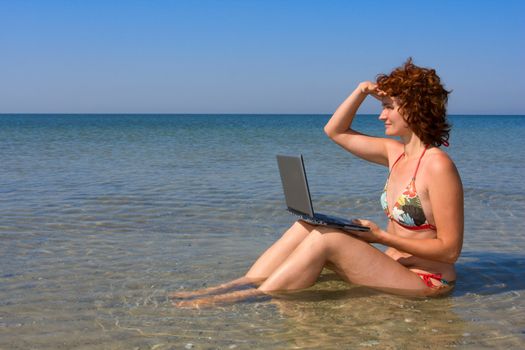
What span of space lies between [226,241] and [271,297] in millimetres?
2227

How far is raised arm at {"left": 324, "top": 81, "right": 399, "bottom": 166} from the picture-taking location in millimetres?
4711

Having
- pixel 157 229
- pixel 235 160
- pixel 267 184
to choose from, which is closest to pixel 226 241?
pixel 157 229

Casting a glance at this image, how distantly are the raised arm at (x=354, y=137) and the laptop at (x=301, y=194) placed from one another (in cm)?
84

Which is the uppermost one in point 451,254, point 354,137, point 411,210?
point 354,137

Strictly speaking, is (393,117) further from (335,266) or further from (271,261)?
(271,261)

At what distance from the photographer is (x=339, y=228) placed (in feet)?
13.6

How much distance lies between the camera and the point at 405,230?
14.1 ft

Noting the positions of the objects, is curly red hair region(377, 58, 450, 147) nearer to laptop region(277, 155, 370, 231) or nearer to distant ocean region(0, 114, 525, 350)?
laptop region(277, 155, 370, 231)

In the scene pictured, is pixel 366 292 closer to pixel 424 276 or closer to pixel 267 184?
pixel 424 276

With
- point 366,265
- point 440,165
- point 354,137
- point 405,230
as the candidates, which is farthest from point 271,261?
point 440,165

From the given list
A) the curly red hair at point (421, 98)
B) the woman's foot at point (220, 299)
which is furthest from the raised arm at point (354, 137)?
the woman's foot at point (220, 299)

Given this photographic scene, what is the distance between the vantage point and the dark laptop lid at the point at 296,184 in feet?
12.7

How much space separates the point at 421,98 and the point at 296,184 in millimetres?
991

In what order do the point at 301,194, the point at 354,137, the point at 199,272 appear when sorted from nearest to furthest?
1. the point at 301,194
2. the point at 354,137
3. the point at 199,272
